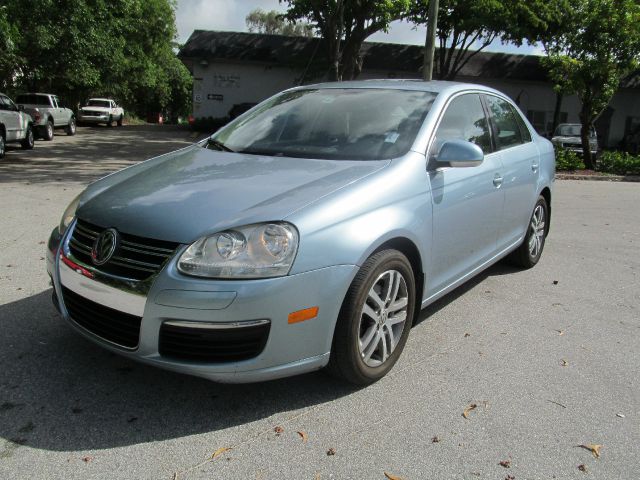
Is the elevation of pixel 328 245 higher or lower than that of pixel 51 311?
higher

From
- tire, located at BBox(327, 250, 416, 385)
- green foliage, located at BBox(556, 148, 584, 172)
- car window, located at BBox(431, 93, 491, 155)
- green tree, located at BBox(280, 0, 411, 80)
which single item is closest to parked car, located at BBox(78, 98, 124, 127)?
green tree, located at BBox(280, 0, 411, 80)

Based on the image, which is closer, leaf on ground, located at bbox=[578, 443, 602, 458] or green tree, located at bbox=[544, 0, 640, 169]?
leaf on ground, located at bbox=[578, 443, 602, 458]

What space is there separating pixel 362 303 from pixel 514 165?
240 centimetres

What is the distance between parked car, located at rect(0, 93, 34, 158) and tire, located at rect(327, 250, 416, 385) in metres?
13.7

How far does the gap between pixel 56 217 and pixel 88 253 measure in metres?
4.90

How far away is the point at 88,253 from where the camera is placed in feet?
9.45

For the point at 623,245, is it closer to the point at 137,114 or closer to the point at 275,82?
the point at 275,82

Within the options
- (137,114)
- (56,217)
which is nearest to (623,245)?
(56,217)

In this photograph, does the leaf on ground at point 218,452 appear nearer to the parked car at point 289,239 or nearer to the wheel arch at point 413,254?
the parked car at point 289,239

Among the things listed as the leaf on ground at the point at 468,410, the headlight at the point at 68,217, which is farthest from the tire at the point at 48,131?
the leaf on ground at the point at 468,410

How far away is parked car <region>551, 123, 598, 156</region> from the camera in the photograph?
20013mm

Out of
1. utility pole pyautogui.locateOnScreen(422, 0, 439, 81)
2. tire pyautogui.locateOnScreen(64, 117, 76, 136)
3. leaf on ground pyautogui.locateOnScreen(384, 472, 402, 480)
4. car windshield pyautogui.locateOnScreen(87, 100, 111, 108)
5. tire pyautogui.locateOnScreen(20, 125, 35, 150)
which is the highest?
utility pole pyautogui.locateOnScreen(422, 0, 439, 81)

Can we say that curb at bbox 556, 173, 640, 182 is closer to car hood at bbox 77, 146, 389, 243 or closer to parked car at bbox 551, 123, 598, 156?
parked car at bbox 551, 123, 598, 156

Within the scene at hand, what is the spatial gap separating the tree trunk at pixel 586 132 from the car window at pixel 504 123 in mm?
13182
